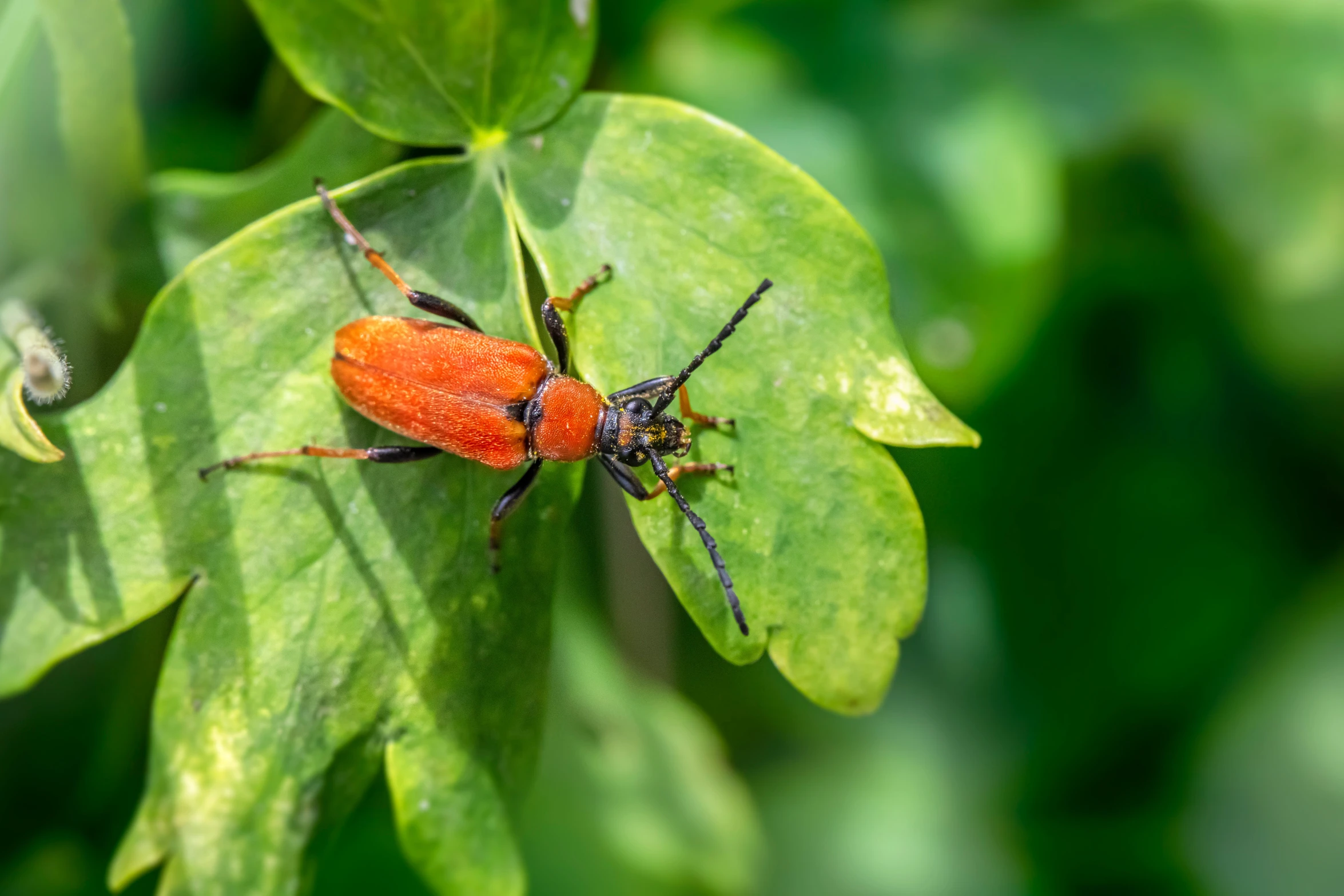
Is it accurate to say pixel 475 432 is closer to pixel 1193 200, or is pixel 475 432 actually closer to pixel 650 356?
pixel 650 356

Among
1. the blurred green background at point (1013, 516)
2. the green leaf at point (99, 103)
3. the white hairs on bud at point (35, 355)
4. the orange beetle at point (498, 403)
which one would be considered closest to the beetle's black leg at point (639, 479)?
the orange beetle at point (498, 403)

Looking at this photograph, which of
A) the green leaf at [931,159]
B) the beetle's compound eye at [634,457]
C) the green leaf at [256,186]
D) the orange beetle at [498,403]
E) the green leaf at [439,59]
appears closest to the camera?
the green leaf at [439,59]

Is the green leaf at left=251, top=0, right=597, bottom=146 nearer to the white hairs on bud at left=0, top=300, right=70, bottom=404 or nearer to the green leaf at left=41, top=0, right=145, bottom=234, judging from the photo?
the green leaf at left=41, top=0, right=145, bottom=234

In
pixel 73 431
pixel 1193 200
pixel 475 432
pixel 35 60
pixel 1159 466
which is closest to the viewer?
pixel 73 431

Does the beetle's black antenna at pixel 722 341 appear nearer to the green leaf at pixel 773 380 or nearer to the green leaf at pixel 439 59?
the green leaf at pixel 773 380

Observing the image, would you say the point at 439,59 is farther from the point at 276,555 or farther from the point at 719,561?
the point at 719,561

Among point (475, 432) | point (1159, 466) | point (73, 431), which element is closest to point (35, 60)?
point (73, 431)
